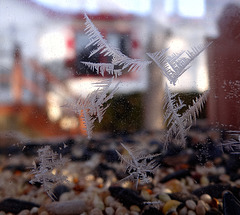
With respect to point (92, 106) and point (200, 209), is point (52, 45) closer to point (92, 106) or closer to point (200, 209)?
point (92, 106)

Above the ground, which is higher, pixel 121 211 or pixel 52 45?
pixel 52 45

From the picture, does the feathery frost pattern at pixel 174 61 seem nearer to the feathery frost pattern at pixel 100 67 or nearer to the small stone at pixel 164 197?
the feathery frost pattern at pixel 100 67

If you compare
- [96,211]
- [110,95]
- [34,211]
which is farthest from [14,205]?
[110,95]

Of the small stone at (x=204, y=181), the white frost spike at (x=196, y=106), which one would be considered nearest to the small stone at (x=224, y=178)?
the small stone at (x=204, y=181)

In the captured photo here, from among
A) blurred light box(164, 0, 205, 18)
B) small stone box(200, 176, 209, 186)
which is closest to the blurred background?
blurred light box(164, 0, 205, 18)

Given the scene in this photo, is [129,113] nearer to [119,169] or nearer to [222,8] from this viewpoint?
[119,169]
